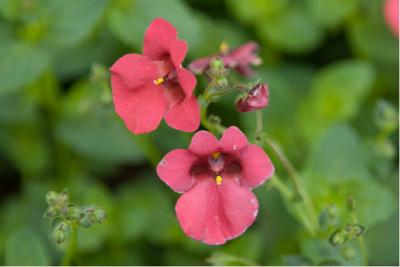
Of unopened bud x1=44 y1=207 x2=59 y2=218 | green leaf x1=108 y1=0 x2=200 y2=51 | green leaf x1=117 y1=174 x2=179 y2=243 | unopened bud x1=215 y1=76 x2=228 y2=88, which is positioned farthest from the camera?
green leaf x1=117 y1=174 x2=179 y2=243

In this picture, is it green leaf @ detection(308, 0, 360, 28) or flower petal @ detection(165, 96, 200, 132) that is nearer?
flower petal @ detection(165, 96, 200, 132)

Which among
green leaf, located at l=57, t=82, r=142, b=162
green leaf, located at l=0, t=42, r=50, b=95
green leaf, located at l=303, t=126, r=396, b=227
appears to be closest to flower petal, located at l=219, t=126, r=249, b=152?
green leaf, located at l=303, t=126, r=396, b=227

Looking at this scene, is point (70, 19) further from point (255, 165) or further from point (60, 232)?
point (255, 165)

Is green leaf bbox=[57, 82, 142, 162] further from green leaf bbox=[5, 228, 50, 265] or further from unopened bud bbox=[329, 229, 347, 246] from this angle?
unopened bud bbox=[329, 229, 347, 246]

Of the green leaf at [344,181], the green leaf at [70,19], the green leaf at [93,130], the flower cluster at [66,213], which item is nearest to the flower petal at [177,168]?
the flower cluster at [66,213]

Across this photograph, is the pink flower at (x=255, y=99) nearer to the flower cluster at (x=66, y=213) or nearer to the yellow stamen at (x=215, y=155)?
the yellow stamen at (x=215, y=155)

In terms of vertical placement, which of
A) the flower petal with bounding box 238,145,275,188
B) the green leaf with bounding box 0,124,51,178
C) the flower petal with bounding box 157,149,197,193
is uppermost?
the flower petal with bounding box 238,145,275,188
